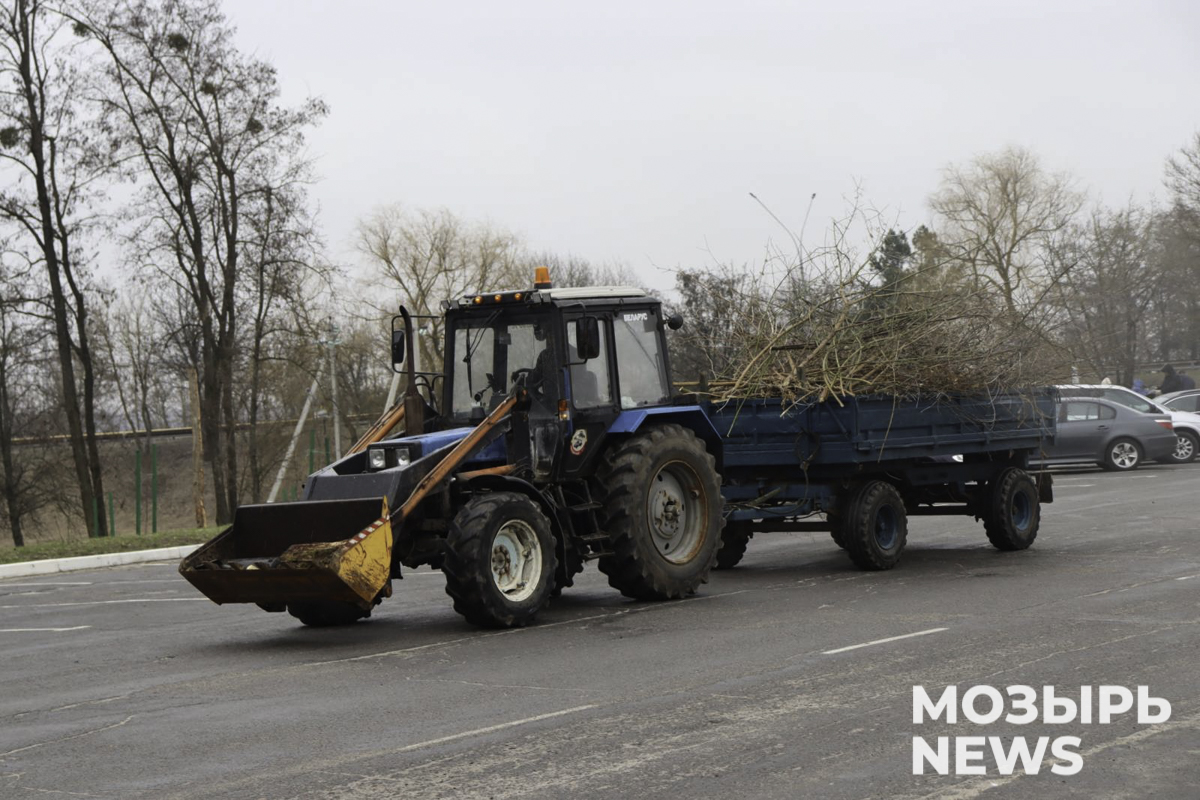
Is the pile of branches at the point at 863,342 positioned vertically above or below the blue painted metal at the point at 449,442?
above

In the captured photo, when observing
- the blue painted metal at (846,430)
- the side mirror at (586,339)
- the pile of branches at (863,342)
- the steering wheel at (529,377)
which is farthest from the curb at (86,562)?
the side mirror at (586,339)

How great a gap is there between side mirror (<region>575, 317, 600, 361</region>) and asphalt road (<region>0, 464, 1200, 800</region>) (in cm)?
225

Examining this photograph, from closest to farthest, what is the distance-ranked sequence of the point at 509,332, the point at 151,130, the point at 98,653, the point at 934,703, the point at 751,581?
the point at 934,703, the point at 98,653, the point at 509,332, the point at 751,581, the point at 151,130

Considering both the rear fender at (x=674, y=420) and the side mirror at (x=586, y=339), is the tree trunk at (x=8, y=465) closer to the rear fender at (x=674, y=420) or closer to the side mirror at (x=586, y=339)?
the rear fender at (x=674, y=420)

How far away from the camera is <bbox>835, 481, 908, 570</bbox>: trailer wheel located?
1433cm

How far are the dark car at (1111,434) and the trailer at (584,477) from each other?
14.2 m

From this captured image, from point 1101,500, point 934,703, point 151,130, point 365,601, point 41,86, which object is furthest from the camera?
point 151,130

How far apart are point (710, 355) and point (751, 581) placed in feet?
9.51

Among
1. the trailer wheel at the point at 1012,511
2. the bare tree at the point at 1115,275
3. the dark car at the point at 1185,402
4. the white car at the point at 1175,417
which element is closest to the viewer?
the trailer wheel at the point at 1012,511

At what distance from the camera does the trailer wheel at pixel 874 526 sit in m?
14.3

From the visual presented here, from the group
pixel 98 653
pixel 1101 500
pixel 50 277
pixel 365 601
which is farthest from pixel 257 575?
pixel 50 277

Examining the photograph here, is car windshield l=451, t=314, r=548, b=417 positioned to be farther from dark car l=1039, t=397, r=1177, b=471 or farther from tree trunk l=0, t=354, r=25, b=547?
tree trunk l=0, t=354, r=25, b=547

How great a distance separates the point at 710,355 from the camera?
1606cm

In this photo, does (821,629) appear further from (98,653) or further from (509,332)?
(98,653)
